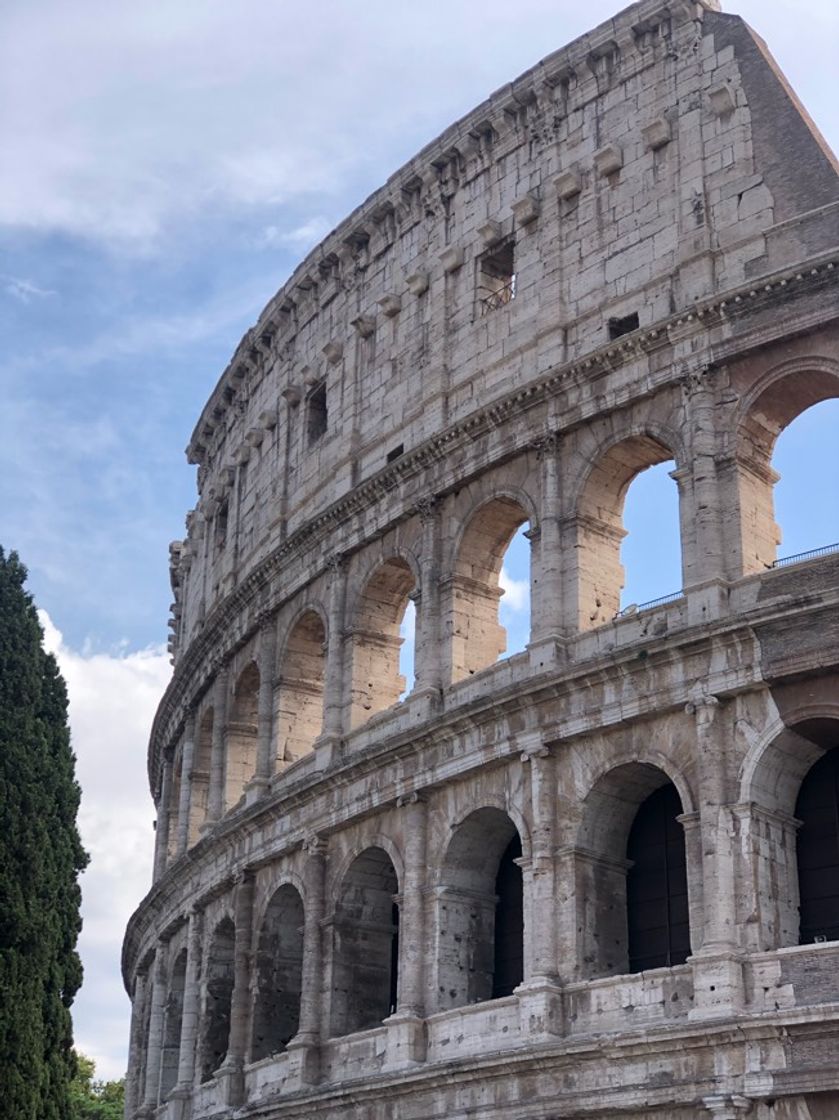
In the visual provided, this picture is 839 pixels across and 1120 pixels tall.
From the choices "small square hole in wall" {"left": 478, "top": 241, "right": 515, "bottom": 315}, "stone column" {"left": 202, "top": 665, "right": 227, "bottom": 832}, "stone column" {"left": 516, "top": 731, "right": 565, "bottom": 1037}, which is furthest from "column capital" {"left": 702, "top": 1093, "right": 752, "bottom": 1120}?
"stone column" {"left": 202, "top": 665, "right": 227, "bottom": 832}

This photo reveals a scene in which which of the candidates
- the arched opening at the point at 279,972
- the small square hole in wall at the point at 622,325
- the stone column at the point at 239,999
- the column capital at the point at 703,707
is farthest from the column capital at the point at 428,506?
the stone column at the point at 239,999

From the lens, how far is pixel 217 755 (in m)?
29.1

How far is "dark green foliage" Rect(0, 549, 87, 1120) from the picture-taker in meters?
23.5

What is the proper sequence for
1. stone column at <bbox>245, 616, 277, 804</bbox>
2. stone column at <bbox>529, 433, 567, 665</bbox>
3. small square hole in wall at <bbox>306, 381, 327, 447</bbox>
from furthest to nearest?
small square hole in wall at <bbox>306, 381, 327, 447</bbox> → stone column at <bbox>245, 616, 277, 804</bbox> → stone column at <bbox>529, 433, 567, 665</bbox>

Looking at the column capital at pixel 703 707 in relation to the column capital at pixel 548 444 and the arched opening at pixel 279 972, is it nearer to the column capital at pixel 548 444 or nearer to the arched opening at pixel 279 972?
the column capital at pixel 548 444

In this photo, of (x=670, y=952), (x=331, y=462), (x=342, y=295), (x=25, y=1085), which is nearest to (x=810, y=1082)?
(x=670, y=952)

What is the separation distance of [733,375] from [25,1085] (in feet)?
Answer: 42.8

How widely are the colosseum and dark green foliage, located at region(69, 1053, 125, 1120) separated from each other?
942 inches

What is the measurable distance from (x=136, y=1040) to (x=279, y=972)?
8.49m

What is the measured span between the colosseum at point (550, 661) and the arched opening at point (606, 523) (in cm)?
5

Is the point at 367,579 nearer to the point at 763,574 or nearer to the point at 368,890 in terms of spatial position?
the point at 368,890

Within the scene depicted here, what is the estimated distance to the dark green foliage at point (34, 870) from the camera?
23531 mm

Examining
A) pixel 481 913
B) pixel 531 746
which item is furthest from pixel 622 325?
pixel 481 913

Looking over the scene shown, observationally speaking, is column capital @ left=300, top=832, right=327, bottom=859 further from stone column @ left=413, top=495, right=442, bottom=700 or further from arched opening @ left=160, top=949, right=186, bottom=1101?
arched opening @ left=160, top=949, right=186, bottom=1101
